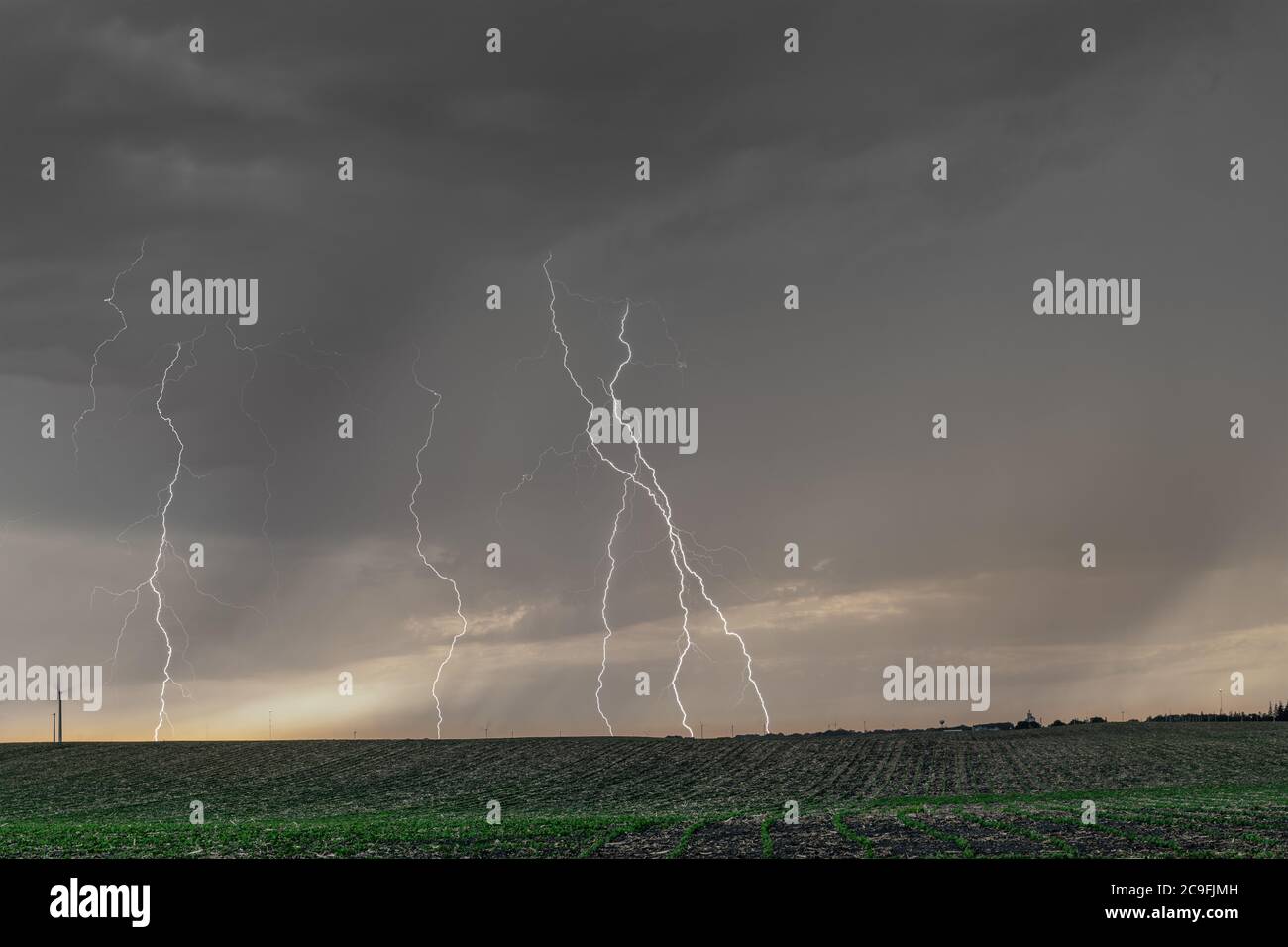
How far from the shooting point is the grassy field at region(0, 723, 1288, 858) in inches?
880

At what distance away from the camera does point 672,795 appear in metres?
49.8

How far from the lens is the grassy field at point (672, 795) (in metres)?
22.3

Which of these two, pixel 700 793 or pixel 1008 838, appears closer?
pixel 1008 838

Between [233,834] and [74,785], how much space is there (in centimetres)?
3833
